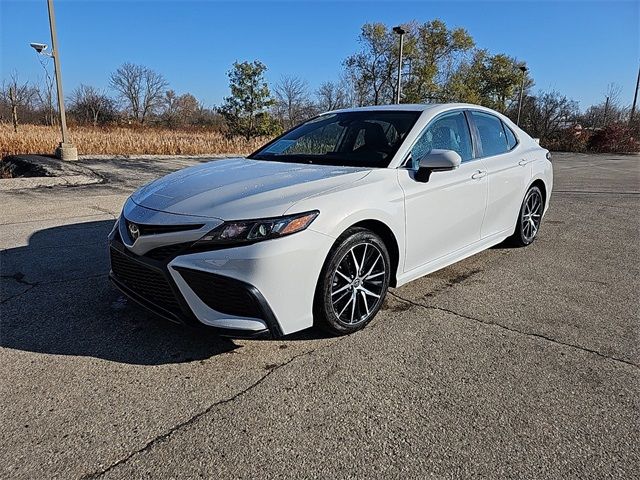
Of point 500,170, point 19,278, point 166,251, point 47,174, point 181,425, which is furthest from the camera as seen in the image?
point 47,174

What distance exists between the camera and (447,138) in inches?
152

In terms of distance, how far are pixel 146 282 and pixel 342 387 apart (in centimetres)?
133

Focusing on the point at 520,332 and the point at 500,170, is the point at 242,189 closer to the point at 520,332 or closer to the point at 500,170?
the point at 520,332

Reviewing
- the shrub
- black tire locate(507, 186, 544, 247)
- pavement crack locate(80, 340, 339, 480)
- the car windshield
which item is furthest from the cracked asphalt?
the shrub

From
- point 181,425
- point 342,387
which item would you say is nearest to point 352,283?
point 342,387

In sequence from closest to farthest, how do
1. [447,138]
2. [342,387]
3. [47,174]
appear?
1. [342,387]
2. [447,138]
3. [47,174]

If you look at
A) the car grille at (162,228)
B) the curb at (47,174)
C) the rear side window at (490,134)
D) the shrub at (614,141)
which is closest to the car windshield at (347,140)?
the rear side window at (490,134)

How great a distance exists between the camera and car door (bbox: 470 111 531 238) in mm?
4230

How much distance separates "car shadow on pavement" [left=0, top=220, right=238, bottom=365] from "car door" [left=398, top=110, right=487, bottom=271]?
159 centimetres

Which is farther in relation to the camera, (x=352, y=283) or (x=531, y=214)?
(x=531, y=214)

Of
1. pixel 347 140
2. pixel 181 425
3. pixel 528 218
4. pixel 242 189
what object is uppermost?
pixel 347 140

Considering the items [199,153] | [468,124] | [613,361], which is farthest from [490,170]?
[199,153]

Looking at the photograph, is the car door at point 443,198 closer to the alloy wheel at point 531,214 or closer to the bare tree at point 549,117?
the alloy wheel at point 531,214

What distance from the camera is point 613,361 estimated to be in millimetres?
2770
